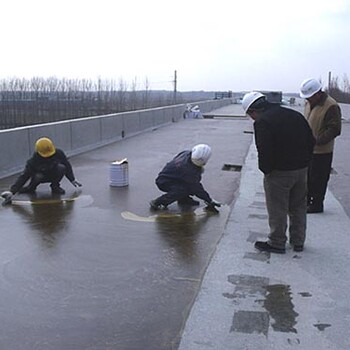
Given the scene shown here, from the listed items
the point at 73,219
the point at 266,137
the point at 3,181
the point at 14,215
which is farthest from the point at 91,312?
the point at 3,181

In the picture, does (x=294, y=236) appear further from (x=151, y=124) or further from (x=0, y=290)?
(x=151, y=124)

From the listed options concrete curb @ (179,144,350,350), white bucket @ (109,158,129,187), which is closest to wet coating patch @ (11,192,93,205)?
white bucket @ (109,158,129,187)

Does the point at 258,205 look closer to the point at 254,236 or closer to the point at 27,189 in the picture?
the point at 254,236

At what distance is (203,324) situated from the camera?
3.54 metres

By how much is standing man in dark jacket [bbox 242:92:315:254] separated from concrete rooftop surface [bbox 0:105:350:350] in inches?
11.6

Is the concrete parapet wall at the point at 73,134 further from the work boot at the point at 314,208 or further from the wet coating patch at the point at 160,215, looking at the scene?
the work boot at the point at 314,208

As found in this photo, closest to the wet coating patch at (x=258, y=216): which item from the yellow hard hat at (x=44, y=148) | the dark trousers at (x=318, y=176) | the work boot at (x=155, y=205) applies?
the dark trousers at (x=318, y=176)

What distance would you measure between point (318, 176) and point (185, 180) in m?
1.86

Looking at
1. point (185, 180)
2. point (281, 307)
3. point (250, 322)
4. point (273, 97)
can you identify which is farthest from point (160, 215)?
point (273, 97)

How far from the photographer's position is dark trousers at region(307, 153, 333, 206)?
21.5ft

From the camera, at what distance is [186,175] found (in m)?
6.97

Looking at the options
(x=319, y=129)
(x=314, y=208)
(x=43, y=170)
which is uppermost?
(x=319, y=129)

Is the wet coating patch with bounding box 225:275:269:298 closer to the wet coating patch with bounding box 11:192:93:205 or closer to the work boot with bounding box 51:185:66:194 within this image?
the wet coating patch with bounding box 11:192:93:205

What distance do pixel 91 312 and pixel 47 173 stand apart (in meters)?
4.53
